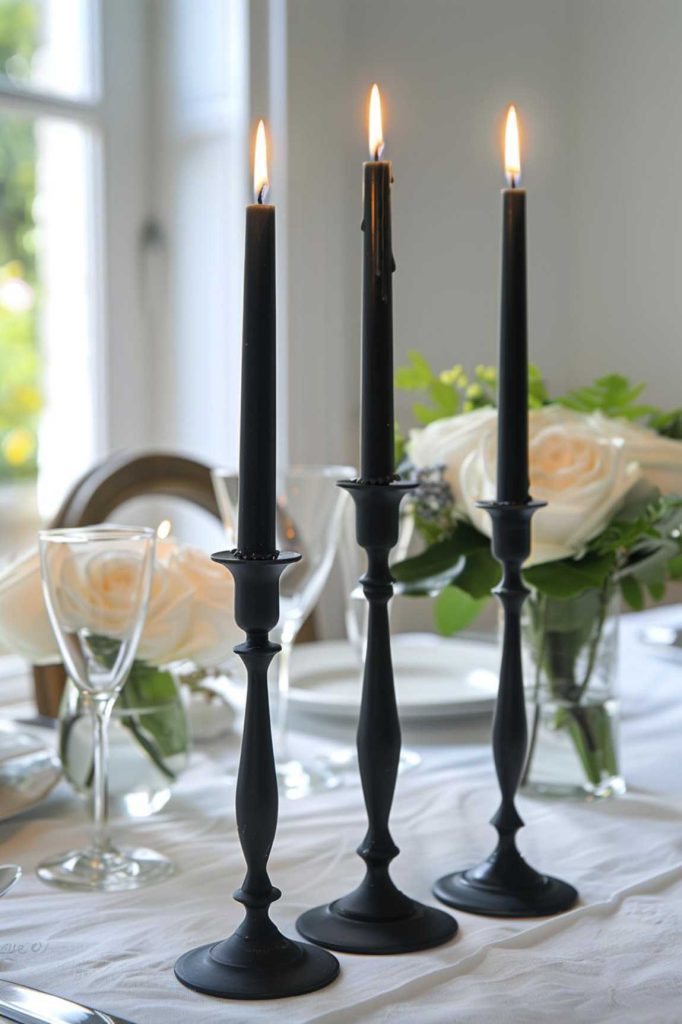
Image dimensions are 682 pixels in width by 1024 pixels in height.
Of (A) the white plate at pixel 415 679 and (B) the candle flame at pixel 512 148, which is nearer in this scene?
(B) the candle flame at pixel 512 148

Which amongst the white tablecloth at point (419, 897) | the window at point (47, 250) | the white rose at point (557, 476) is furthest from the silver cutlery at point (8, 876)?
the window at point (47, 250)

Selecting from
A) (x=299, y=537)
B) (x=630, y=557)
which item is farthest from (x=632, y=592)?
(x=299, y=537)

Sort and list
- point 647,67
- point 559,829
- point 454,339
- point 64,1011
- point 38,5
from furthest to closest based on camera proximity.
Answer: point 454,339
point 647,67
point 38,5
point 559,829
point 64,1011

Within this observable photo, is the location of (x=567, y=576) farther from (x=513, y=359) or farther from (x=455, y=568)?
(x=513, y=359)

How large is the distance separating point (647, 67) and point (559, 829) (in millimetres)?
1669

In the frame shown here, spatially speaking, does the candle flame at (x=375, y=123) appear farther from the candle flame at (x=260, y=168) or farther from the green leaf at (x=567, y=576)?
the green leaf at (x=567, y=576)

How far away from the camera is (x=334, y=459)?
2096mm

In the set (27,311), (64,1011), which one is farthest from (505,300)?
(27,311)

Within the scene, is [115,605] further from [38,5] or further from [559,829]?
[38,5]

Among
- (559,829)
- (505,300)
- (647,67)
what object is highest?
(647,67)

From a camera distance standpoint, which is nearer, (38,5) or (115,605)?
(115,605)

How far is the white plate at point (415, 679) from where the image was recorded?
986 millimetres

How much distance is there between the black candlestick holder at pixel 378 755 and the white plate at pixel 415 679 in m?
0.39

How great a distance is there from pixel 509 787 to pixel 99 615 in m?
0.24
